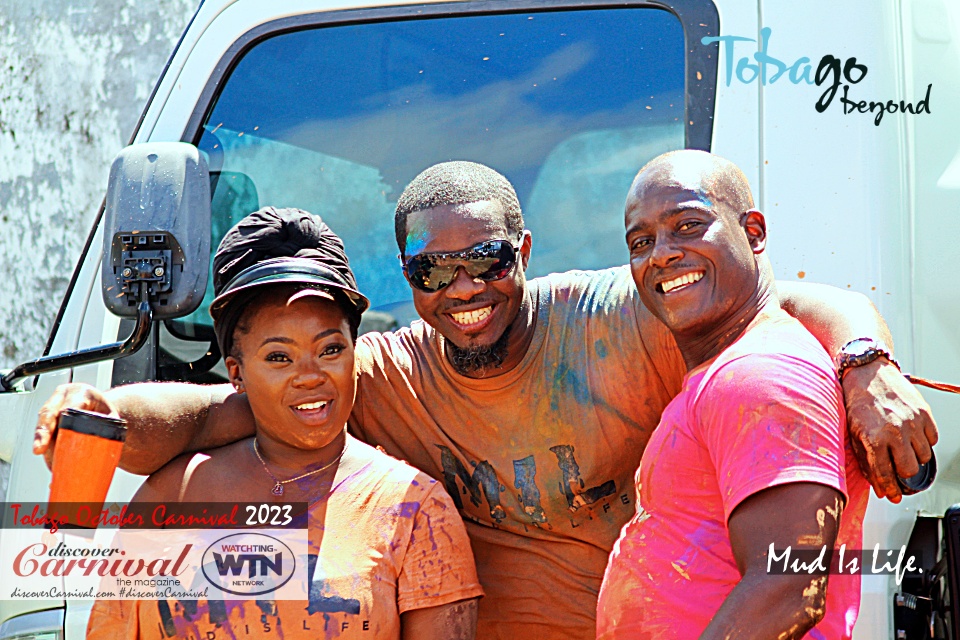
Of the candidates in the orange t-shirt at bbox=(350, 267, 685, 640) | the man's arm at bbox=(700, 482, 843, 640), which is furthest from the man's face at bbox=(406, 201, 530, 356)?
the man's arm at bbox=(700, 482, 843, 640)

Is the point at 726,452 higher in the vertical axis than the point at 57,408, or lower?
lower

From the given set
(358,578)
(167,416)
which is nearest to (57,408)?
(167,416)

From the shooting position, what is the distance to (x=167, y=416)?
2.23 metres

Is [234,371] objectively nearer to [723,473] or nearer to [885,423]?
[723,473]

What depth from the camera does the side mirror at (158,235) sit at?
227 cm

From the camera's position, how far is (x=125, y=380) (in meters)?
2.51

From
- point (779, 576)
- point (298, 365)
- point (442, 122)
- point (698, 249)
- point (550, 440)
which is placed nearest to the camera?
point (779, 576)

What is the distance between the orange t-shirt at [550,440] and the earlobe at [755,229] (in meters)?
0.34

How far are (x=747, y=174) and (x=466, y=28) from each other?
0.78 metres

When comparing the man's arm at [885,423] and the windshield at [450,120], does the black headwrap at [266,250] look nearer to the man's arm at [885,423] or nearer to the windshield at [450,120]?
the windshield at [450,120]

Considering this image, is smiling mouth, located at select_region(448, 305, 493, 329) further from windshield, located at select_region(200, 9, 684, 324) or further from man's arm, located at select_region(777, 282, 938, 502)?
man's arm, located at select_region(777, 282, 938, 502)

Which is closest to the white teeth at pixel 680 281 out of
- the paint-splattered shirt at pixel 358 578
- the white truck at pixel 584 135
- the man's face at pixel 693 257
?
the man's face at pixel 693 257

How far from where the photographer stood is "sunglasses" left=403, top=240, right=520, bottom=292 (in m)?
2.20

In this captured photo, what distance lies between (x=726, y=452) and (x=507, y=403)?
763 millimetres
